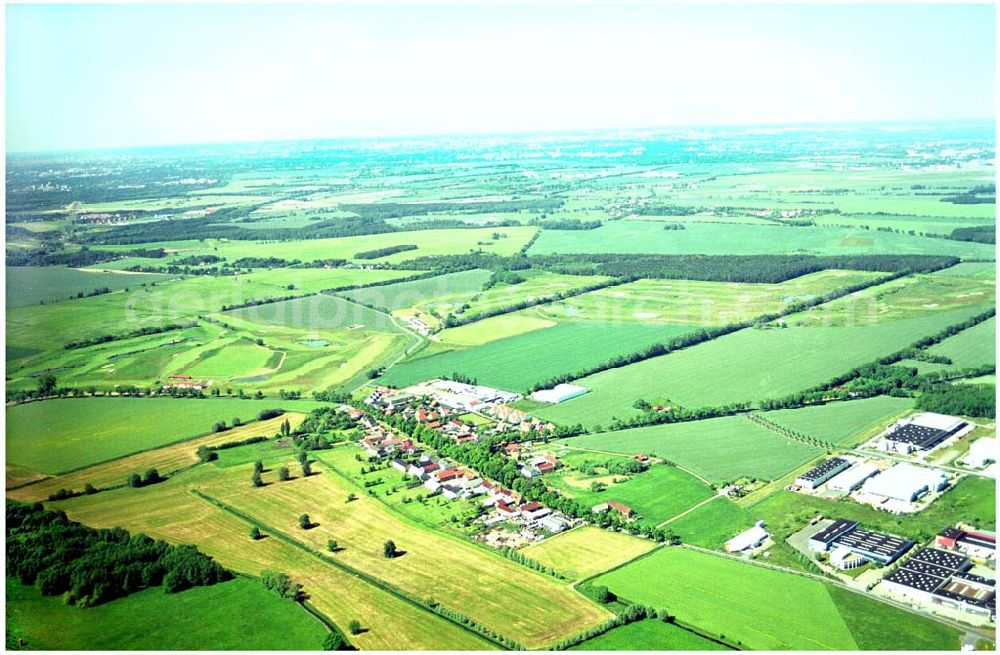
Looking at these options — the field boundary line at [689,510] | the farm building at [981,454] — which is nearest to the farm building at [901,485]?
the farm building at [981,454]

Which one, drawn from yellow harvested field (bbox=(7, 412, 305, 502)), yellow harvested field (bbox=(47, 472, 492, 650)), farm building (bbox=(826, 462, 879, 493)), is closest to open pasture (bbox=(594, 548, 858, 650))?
yellow harvested field (bbox=(47, 472, 492, 650))

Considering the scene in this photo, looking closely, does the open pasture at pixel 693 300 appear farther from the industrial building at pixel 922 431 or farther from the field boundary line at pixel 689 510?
the field boundary line at pixel 689 510

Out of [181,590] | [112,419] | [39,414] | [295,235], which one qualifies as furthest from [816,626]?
[295,235]

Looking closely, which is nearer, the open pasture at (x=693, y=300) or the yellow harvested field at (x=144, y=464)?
the yellow harvested field at (x=144, y=464)

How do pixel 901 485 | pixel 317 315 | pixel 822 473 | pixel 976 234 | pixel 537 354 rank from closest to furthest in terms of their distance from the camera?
pixel 901 485 → pixel 822 473 → pixel 537 354 → pixel 317 315 → pixel 976 234

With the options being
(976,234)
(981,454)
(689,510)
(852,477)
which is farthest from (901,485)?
(976,234)

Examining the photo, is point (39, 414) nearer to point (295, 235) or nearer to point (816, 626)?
point (816, 626)

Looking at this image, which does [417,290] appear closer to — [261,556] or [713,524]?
[261,556]
